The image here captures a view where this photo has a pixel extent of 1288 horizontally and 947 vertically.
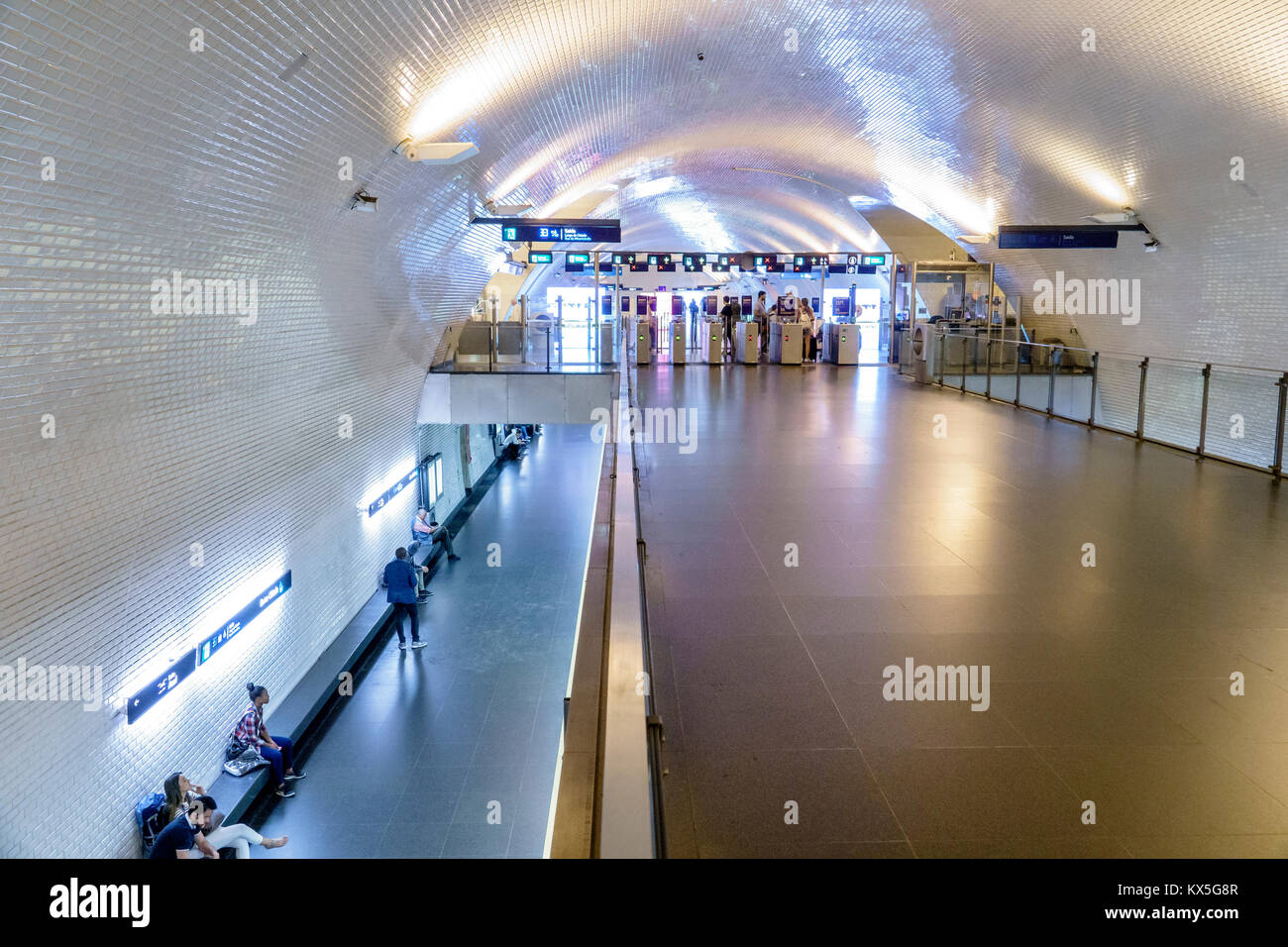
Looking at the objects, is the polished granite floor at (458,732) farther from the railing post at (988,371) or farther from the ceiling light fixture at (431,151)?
the railing post at (988,371)

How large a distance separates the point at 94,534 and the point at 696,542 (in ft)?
16.0

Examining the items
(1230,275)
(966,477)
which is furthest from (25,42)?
(1230,275)

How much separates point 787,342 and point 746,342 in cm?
99

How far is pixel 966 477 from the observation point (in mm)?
9117

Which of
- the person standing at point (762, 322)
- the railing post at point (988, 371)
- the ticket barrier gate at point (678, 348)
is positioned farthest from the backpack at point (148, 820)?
the person standing at point (762, 322)

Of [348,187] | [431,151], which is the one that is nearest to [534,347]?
[431,151]

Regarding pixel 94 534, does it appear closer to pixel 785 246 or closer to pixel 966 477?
pixel 966 477

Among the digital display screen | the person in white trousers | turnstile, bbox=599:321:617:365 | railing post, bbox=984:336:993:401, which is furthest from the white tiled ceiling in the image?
turnstile, bbox=599:321:617:365

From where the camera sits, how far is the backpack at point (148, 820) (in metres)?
8.96

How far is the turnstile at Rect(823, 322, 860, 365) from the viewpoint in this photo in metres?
23.2
